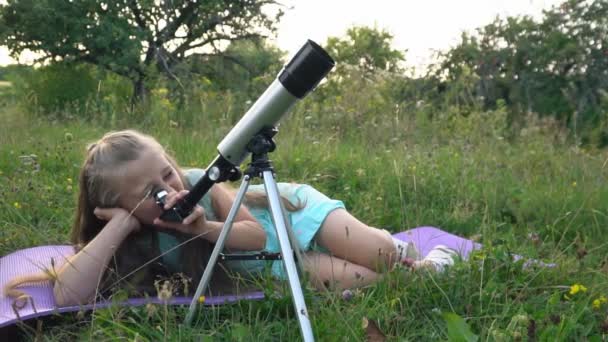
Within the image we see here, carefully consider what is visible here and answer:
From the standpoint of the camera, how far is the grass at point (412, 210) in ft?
5.53

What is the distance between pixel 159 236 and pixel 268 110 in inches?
37.9

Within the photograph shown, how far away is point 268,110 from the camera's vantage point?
5.02 feet

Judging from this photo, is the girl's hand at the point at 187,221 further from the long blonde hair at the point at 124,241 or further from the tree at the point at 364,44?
the tree at the point at 364,44

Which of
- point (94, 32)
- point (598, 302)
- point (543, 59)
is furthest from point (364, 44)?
point (598, 302)

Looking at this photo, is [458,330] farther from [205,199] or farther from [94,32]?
[94,32]

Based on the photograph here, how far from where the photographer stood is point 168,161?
83.8 inches

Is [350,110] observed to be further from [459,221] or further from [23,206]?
[23,206]

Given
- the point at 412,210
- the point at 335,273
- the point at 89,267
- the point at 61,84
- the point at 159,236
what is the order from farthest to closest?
the point at 61,84 → the point at 412,210 → the point at 159,236 → the point at 335,273 → the point at 89,267

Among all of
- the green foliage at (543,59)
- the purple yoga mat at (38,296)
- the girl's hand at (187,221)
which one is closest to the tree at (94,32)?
the green foliage at (543,59)

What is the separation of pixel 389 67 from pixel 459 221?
14.6ft

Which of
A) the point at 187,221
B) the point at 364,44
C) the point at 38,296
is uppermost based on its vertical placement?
the point at 364,44

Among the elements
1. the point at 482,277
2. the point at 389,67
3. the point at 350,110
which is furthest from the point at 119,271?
the point at 389,67

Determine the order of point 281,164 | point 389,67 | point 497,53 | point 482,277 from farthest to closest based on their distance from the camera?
point 497,53 → point 389,67 → point 281,164 → point 482,277

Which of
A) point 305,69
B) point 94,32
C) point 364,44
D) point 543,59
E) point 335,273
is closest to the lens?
point 305,69
